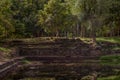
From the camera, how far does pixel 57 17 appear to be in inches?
2525

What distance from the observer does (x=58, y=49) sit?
185 ft

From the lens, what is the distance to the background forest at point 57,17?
58562 millimetres

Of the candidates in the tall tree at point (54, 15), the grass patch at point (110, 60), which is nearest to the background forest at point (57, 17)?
the tall tree at point (54, 15)

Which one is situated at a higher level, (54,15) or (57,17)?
(54,15)

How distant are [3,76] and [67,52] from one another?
21.2 metres

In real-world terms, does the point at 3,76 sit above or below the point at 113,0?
below

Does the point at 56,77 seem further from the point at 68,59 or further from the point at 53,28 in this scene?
the point at 53,28

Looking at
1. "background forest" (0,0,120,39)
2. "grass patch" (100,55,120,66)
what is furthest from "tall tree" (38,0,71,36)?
"grass patch" (100,55,120,66)

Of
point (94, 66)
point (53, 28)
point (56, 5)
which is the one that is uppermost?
point (56, 5)

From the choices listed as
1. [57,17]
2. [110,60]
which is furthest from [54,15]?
[110,60]

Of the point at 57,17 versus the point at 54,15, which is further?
the point at 57,17

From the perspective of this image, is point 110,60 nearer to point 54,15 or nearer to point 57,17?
point 57,17

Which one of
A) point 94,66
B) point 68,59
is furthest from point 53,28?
point 94,66

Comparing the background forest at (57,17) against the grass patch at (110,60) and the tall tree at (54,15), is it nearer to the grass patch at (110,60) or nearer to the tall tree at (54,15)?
the tall tree at (54,15)
